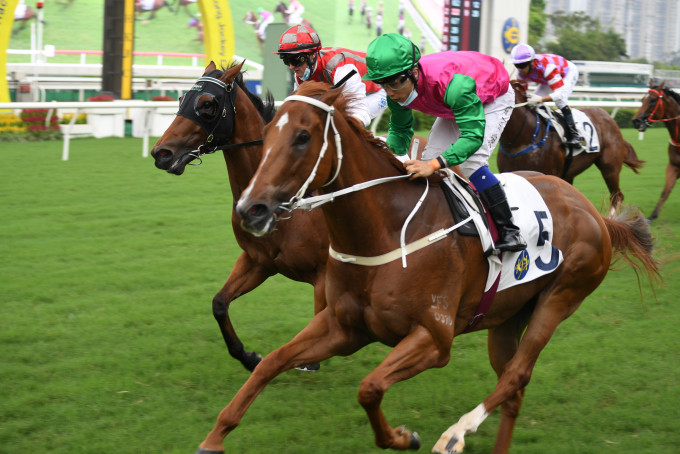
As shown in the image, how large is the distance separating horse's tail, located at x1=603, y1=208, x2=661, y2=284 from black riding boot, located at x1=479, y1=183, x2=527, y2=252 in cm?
91

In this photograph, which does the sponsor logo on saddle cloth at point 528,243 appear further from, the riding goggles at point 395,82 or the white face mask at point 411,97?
the riding goggles at point 395,82

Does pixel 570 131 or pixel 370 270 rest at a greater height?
pixel 370 270

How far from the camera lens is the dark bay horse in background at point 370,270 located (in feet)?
8.62

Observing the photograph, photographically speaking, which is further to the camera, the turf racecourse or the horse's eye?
the turf racecourse

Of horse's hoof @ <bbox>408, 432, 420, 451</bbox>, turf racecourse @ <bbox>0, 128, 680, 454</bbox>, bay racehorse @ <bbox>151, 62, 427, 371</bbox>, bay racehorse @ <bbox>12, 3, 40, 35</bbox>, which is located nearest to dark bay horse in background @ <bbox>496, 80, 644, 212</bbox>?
turf racecourse @ <bbox>0, 128, 680, 454</bbox>

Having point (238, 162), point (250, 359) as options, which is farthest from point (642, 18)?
point (250, 359)

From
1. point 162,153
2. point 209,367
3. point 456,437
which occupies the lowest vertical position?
point 209,367

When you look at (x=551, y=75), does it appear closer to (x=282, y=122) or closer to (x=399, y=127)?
(x=399, y=127)

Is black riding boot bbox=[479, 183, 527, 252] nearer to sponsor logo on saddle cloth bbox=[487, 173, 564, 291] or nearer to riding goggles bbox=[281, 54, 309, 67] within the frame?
sponsor logo on saddle cloth bbox=[487, 173, 564, 291]

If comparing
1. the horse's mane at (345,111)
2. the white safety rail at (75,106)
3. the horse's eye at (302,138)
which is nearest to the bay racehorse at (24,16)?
the white safety rail at (75,106)

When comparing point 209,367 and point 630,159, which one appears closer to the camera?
point 209,367

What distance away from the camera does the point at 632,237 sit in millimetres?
4027

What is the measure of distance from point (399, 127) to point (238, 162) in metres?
1.00

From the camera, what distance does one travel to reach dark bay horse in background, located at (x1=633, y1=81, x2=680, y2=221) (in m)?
8.63
